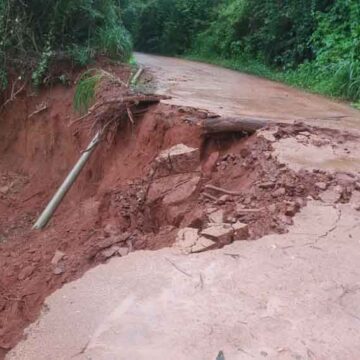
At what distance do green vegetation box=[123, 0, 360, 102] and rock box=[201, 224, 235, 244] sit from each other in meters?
5.44

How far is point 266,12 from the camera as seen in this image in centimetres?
1193

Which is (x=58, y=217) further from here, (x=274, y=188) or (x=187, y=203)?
(x=274, y=188)

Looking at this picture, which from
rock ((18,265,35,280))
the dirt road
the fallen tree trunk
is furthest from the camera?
the dirt road

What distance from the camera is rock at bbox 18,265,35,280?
4.09 metres

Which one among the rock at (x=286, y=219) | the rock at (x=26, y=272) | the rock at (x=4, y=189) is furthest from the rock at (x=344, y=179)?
the rock at (x=4, y=189)

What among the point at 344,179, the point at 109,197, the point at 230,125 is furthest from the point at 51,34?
the point at 344,179

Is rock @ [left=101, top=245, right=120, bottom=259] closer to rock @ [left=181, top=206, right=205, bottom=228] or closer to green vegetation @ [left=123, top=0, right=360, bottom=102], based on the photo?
rock @ [left=181, top=206, right=205, bottom=228]

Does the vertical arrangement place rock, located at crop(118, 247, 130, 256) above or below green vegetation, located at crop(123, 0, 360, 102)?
below


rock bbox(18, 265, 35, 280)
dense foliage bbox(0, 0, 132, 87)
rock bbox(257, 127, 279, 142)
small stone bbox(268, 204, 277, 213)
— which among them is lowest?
rock bbox(18, 265, 35, 280)

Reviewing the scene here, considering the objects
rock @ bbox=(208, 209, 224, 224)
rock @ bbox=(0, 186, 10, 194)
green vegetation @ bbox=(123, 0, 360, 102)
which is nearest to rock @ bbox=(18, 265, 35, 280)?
rock @ bbox=(208, 209, 224, 224)

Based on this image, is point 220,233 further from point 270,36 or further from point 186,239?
point 270,36

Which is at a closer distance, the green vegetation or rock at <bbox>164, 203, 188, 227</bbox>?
rock at <bbox>164, 203, 188, 227</bbox>

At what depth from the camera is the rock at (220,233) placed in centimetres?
307

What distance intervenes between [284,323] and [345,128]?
3.45m
